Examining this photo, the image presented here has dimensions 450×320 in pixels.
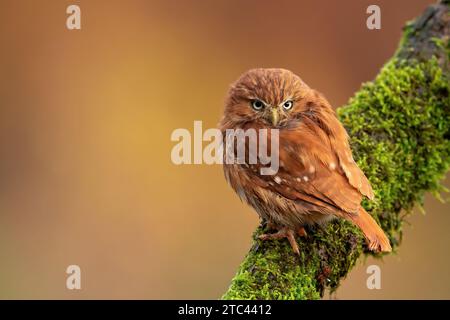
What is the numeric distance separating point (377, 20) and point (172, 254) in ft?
11.1

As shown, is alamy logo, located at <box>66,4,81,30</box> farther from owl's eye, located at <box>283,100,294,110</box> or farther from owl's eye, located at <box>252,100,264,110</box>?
owl's eye, located at <box>283,100,294,110</box>

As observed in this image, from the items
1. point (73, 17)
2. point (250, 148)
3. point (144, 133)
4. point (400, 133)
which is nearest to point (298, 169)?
point (250, 148)

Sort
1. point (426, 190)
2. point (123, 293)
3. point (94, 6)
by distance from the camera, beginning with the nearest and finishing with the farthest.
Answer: point (426, 190) < point (123, 293) < point (94, 6)

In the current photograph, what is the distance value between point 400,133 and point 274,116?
2.29ft

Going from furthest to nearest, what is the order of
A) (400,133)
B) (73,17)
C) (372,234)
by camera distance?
(73,17) → (400,133) → (372,234)

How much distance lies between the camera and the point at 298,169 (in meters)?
2.85

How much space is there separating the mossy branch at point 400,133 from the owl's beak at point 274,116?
0.46 m

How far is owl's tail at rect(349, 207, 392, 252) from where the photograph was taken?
2590 mm

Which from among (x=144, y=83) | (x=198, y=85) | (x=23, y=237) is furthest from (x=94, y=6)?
(x=23, y=237)

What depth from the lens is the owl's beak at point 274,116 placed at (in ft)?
10.1

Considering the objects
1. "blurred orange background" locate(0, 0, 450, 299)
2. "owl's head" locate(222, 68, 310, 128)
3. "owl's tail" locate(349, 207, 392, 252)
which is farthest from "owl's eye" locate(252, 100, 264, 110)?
"blurred orange background" locate(0, 0, 450, 299)

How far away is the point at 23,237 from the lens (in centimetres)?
618

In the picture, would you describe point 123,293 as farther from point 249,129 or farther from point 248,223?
point 249,129

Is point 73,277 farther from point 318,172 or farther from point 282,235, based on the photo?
point 318,172
